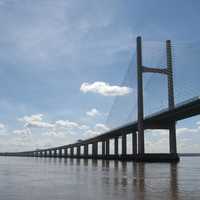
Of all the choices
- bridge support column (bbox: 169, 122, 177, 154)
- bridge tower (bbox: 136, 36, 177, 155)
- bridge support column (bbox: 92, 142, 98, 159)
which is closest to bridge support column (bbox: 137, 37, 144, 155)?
bridge tower (bbox: 136, 36, 177, 155)

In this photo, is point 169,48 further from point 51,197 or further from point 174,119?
point 51,197

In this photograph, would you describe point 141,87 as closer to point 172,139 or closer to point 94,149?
point 172,139

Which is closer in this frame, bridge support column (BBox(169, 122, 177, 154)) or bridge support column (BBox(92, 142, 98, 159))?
bridge support column (BBox(169, 122, 177, 154))

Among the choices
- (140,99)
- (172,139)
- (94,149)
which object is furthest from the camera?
(94,149)

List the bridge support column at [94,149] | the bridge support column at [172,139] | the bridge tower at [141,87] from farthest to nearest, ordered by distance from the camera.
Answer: the bridge support column at [94,149] < the bridge support column at [172,139] < the bridge tower at [141,87]

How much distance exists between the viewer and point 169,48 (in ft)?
208

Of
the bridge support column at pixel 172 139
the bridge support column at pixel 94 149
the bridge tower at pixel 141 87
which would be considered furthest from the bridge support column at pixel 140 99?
the bridge support column at pixel 94 149

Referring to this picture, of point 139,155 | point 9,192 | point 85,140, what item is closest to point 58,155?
point 85,140

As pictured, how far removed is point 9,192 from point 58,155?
515ft

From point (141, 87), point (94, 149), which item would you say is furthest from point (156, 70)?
point (94, 149)

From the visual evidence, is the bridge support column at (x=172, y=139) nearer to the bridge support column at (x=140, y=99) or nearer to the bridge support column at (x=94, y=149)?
the bridge support column at (x=140, y=99)

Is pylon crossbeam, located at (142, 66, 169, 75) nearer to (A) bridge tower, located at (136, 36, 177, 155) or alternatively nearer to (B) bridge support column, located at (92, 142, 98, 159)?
(A) bridge tower, located at (136, 36, 177, 155)

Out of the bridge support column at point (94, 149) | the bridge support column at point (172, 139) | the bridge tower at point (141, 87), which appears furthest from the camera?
the bridge support column at point (94, 149)

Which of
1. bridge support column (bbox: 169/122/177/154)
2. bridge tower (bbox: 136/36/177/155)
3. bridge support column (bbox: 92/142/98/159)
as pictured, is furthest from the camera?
bridge support column (bbox: 92/142/98/159)
